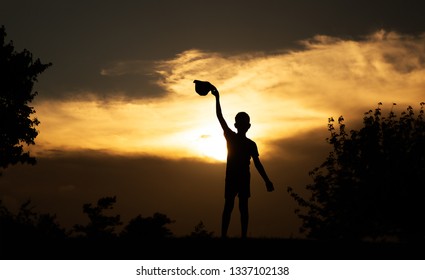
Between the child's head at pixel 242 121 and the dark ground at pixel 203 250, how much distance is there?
265 centimetres

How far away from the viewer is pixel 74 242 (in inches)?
594

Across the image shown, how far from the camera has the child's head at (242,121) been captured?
13.5m

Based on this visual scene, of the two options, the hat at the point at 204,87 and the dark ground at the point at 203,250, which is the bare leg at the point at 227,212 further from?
the hat at the point at 204,87

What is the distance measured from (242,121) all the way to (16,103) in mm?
26227

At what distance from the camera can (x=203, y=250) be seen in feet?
44.4

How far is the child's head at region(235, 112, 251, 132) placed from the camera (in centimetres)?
1351

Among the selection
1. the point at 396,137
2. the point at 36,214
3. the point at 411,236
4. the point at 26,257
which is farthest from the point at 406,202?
the point at 26,257

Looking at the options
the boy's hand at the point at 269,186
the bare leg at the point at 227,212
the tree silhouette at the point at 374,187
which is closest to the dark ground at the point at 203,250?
the bare leg at the point at 227,212

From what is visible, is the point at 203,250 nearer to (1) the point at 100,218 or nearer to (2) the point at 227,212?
(2) the point at 227,212

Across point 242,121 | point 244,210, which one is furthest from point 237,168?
point 242,121

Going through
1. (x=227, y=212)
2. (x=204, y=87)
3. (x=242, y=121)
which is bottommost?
(x=227, y=212)

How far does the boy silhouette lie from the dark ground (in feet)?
2.22

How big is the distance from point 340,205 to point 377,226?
2904 millimetres

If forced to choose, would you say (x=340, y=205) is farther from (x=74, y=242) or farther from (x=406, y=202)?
(x=74, y=242)
